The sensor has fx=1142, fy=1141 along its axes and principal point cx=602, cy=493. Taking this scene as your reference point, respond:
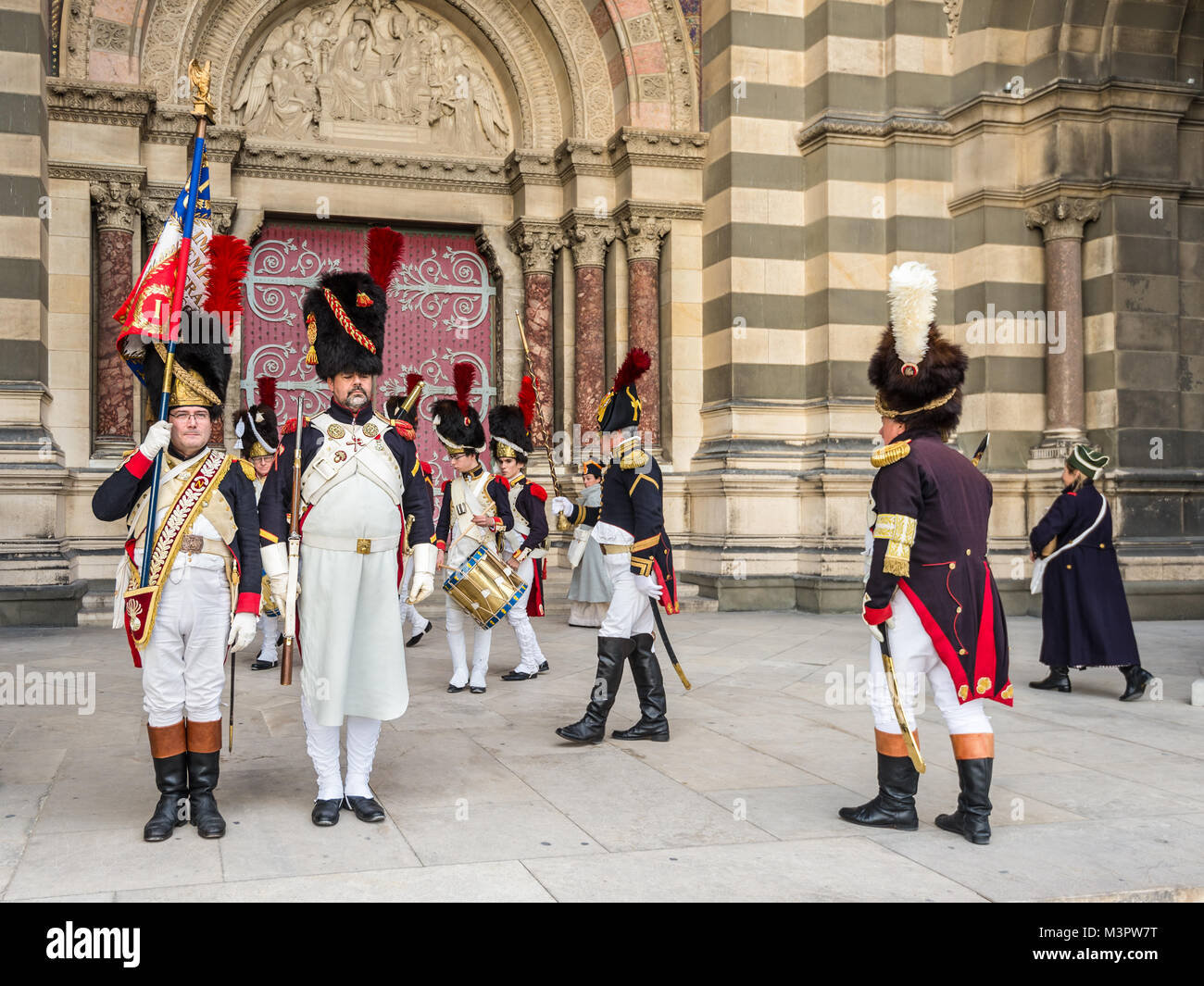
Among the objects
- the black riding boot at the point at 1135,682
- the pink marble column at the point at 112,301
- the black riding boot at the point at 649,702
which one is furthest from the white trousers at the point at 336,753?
the pink marble column at the point at 112,301

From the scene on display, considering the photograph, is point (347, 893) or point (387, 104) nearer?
point (347, 893)

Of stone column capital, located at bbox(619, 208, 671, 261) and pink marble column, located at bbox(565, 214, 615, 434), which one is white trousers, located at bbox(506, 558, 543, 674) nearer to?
pink marble column, located at bbox(565, 214, 615, 434)

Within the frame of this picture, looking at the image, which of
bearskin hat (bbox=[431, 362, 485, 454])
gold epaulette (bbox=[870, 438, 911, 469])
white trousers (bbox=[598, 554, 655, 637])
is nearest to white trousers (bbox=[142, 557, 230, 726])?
white trousers (bbox=[598, 554, 655, 637])

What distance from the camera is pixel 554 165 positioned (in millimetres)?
15352

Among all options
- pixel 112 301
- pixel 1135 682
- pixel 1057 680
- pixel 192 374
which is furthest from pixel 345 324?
pixel 112 301

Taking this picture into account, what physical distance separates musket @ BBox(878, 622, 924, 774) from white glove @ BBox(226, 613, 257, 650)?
9.19 ft

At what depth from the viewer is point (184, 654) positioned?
202 inches

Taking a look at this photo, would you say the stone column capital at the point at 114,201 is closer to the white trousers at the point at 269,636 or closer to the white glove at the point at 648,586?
the white trousers at the point at 269,636

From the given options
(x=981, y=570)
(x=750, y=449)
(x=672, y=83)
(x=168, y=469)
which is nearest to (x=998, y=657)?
(x=981, y=570)

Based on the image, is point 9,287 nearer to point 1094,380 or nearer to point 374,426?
point 374,426

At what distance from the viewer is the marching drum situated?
8.16 m

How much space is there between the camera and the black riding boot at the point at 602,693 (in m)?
6.65

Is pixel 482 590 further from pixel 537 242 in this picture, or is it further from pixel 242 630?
pixel 537 242

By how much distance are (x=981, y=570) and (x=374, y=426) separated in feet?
9.55
